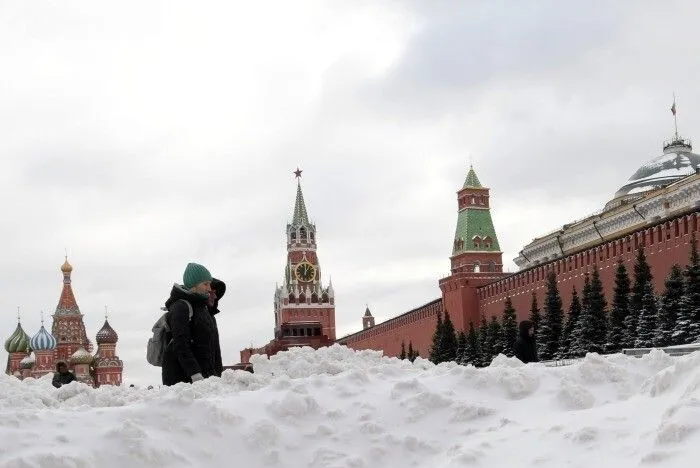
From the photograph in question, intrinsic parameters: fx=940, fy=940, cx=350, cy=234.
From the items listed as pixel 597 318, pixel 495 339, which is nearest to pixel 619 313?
pixel 597 318

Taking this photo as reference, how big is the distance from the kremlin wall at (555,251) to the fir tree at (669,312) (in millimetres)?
3537

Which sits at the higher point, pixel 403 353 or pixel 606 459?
pixel 403 353

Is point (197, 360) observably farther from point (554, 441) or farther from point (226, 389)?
point (554, 441)

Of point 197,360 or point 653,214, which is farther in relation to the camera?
point 653,214

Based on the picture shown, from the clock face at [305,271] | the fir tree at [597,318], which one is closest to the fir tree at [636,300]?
the fir tree at [597,318]

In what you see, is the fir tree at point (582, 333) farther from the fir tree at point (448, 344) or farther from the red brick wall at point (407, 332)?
the red brick wall at point (407, 332)

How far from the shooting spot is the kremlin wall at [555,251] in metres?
34.8

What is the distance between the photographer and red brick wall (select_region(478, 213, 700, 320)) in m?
32.9

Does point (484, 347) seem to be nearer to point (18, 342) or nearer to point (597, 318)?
point (597, 318)

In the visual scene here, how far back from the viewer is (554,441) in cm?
514

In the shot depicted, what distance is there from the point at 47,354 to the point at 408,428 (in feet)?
251

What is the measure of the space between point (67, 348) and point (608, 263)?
55.5 meters

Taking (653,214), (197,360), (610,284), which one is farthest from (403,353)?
(197,360)

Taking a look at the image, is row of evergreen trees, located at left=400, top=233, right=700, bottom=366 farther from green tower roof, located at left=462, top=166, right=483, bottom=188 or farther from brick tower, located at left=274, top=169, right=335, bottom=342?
brick tower, located at left=274, top=169, right=335, bottom=342
